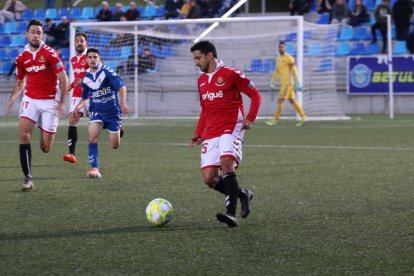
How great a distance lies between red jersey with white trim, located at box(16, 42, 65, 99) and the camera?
9742 millimetres

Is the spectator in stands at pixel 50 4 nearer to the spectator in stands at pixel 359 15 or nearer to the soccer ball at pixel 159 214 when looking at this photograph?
the spectator in stands at pixel 359 15

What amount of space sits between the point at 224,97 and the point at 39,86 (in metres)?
3.51

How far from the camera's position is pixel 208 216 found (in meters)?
7.23

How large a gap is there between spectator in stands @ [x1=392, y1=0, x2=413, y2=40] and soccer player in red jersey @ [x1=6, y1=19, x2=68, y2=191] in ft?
55.9

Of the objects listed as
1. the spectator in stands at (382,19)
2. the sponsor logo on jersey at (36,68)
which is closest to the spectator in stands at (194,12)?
the spectator in stands at (382,19)

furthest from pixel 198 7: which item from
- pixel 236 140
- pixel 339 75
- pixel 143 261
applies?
pixel 143 261

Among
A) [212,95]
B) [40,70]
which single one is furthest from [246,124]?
[40,70]

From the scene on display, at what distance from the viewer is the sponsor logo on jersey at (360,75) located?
2550 cm

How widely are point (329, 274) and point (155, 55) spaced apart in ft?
65.5

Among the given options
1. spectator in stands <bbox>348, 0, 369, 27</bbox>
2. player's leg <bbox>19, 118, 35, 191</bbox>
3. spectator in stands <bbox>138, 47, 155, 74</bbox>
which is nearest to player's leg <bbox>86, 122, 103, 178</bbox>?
player's leg <bbox>19, 118, 35, 191</bbox>

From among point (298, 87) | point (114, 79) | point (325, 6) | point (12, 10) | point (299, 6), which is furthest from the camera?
point (12, 10)

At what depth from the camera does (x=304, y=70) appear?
24.0 metres

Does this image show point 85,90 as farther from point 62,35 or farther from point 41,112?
point 62,35

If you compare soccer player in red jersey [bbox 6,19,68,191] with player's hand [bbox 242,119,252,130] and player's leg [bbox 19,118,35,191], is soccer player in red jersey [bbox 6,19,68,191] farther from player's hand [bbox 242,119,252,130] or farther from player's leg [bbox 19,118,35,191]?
player's hand [bbox 242,119,252,130]
